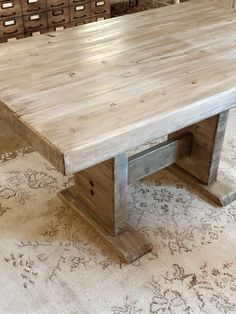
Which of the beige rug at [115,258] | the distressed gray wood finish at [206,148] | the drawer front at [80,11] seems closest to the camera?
the beige rug at [115,258]

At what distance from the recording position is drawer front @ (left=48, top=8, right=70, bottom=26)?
3.00m

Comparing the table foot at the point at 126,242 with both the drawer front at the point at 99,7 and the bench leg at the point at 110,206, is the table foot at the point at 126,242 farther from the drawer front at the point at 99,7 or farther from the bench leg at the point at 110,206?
the drawer front at the point at 99,7

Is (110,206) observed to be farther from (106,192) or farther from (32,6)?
(32,6)

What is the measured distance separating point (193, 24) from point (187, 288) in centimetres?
117

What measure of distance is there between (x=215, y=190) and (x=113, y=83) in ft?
2.42

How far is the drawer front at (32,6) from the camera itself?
2852 mm

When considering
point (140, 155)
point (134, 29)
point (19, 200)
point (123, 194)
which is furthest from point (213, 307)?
point (134, 29)

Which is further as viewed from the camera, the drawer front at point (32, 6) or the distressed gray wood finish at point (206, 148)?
the drawer front at point (32, 6)

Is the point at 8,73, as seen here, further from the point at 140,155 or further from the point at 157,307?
the point at 157,307

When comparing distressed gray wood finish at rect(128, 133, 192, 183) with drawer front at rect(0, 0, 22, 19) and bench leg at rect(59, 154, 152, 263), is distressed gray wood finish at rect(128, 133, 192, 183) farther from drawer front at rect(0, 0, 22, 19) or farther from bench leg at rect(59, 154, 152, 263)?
drawer front at rect(0, 0, 22, 19)

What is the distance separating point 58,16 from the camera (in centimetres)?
303

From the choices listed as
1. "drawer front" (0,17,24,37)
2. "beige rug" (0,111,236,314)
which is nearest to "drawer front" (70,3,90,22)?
"drawer front" (0,17,24,37)

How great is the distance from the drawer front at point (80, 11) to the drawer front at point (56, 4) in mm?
62

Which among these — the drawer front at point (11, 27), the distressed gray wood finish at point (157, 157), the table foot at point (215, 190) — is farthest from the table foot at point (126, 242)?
the drawer front at point (11, 27)
